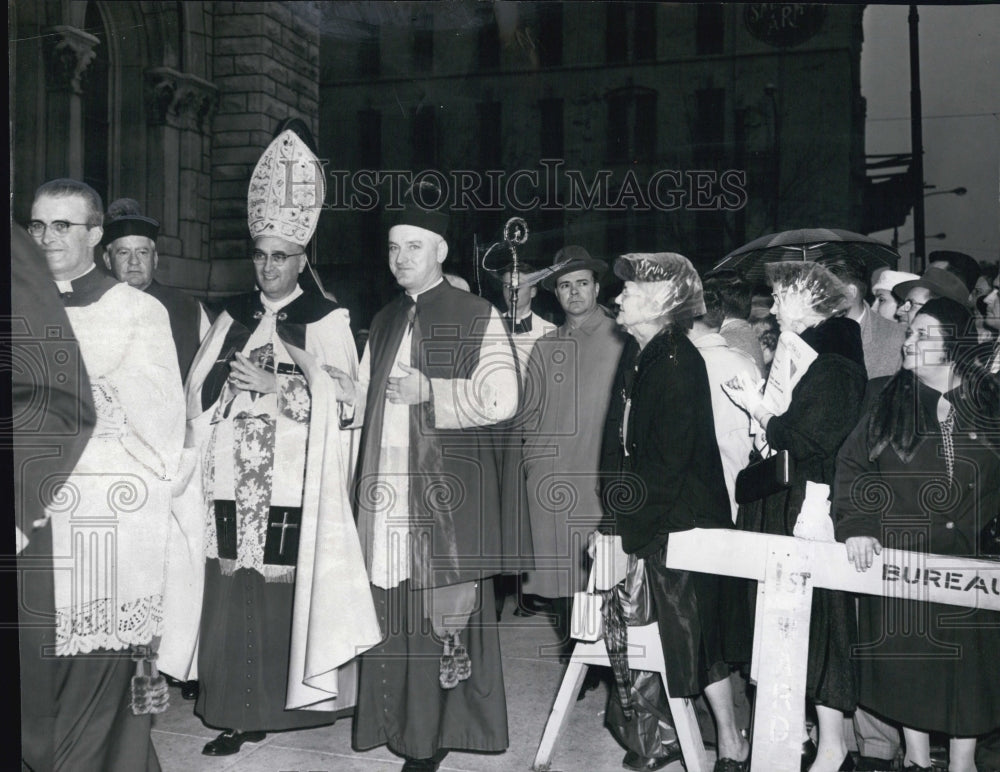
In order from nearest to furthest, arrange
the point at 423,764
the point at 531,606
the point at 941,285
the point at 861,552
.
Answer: the point at 861,552 < the point at 941,285 < the point at 423,764 < the point at 531,606

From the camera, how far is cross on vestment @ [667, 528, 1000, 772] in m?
3.26

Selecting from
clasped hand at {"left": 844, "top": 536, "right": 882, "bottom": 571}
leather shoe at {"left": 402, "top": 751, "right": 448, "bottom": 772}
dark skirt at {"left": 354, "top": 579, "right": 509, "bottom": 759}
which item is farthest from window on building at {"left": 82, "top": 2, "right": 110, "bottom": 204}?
clasped hand at {"left": 844, "top": 536, "right": 882, "bottom": 571}

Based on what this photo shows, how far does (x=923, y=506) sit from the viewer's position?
135 inches

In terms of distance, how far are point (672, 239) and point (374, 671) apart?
217 cm

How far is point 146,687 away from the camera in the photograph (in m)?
3.54

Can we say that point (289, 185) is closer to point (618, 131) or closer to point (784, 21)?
point (618, 131)

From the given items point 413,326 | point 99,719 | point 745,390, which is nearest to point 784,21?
point 745,390

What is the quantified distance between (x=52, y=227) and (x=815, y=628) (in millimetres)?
3391

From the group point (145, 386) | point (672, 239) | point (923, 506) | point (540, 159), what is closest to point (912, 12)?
point (672, 239)

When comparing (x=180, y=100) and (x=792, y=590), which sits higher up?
(x=180, y=100)

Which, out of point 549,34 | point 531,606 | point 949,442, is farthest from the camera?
point 531,606

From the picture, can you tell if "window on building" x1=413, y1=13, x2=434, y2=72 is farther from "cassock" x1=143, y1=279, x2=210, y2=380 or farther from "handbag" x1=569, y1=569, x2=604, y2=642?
"handbag" x1=569, y1=569, x2=604, y2=642

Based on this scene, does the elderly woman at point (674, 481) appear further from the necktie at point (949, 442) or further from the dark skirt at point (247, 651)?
the dark skirt at point (247, 651)

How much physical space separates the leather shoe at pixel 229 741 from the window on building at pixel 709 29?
343cm
